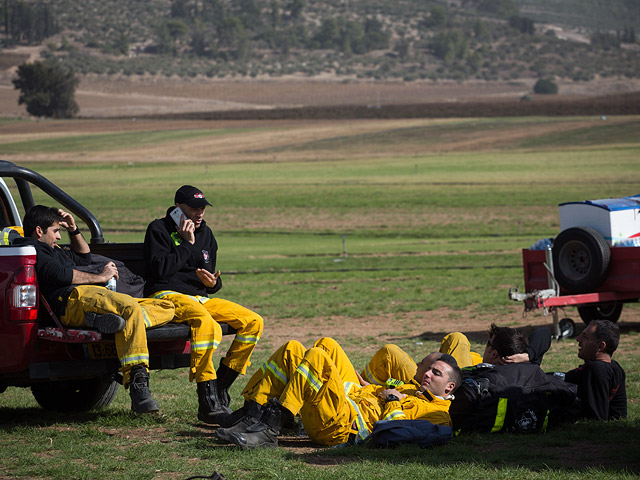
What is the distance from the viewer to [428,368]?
712 centimetres

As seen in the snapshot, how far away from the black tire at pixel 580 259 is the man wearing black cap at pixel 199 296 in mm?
6140

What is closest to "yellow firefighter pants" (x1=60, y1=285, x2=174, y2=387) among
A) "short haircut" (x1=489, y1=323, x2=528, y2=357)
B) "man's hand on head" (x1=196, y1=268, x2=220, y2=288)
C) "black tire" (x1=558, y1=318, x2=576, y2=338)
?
"man's hand on head" (x1=196, y1=268, x2=220, y2=288)

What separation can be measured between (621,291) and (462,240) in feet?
58.6

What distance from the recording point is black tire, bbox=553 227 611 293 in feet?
41.2

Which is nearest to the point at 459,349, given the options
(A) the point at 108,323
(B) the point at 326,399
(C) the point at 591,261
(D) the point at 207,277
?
(B) the point at 326,399

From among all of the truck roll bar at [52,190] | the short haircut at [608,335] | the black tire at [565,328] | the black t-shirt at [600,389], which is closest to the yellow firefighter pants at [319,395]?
the black t-shirt at [600,389]

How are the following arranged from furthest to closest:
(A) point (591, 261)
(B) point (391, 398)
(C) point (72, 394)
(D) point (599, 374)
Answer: (A) point (591, 261), (C) point (72, 394), (D) point (599, 374), (B) point (391, 398)

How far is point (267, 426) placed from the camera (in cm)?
664

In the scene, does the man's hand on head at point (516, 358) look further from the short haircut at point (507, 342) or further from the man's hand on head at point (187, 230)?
the man's hand on head at point (187, 230)

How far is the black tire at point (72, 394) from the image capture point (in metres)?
8.57

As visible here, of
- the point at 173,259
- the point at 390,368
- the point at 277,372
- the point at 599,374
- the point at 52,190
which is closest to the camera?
the point at 277,372

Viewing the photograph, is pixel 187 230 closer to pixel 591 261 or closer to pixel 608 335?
pixel 608 335

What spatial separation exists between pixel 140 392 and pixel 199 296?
1.17 metres

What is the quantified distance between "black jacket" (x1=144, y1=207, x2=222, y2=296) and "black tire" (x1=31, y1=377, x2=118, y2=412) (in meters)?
1.13
